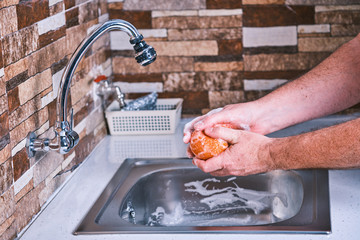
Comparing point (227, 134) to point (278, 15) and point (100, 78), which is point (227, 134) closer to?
point (100, 78)

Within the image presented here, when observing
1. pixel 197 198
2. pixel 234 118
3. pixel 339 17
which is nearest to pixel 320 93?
pixel 234 118

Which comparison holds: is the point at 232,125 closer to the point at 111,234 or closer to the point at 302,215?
the point at 302,215

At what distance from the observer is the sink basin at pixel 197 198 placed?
157 cm

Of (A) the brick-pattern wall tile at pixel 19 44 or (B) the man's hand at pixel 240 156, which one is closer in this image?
(A) the brick-pattern wall tile at pixel 19 44

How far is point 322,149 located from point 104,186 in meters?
0.70

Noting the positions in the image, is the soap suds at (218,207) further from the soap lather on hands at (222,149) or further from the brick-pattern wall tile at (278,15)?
the brick-pattern wall tile at (278,15)

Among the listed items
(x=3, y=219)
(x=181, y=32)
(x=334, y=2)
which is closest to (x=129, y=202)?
(x=3, y=219)

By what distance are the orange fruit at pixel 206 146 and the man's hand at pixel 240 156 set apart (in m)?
0.01

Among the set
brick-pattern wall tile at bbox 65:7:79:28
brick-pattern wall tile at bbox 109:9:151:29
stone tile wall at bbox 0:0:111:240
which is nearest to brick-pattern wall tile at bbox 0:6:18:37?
stone tile wall at bbox 0:0:111:240

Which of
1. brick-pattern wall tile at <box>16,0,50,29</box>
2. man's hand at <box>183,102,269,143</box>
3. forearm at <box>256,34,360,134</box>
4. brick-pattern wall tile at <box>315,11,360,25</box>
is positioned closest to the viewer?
brick-pattern wall tile at <box>16,0,50,29</box>

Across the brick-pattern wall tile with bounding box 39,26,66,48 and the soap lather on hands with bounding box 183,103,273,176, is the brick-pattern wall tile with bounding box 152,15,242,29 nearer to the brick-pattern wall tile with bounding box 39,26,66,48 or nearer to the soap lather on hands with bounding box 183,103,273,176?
the brick-pattern wall tile with bounding box 39,26,66,48

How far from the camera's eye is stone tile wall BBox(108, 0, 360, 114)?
230 cm

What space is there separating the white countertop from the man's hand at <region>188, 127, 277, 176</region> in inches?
7.8

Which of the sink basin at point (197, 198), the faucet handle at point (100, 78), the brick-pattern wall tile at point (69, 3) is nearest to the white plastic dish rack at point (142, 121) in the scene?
the faucet handle at point (100, 78)
